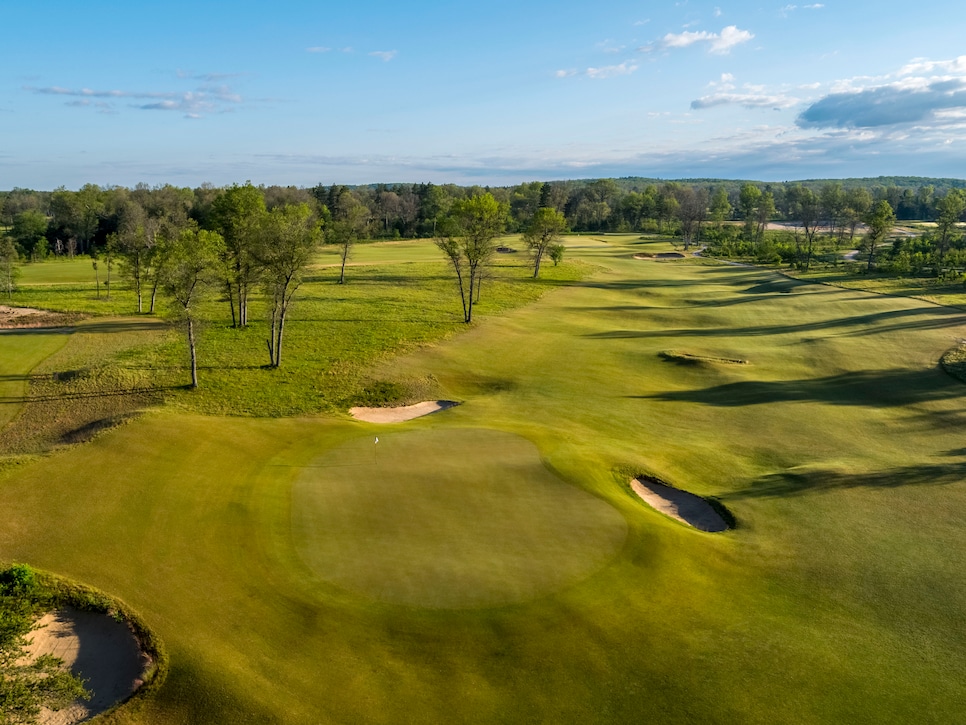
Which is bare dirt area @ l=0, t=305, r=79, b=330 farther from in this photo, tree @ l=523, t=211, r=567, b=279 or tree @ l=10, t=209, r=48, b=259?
tree @ l=10, t=209, r=48, b=259

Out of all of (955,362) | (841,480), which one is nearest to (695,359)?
(955,362)

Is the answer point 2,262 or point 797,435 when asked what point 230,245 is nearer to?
point 2,262

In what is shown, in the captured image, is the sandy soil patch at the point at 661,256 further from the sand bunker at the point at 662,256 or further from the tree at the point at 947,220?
the tree at the point at 947,220

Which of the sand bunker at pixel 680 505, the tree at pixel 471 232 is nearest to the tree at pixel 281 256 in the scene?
the tree at pixel 471 232

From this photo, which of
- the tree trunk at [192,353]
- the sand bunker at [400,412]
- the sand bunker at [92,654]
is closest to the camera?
the sand bunker at [92,654]

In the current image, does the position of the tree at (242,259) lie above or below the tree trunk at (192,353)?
above

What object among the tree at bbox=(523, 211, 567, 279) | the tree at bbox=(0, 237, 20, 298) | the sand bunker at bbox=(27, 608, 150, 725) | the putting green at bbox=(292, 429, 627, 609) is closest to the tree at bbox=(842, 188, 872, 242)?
the tree at bbox=(523, 211, 567, 279)
